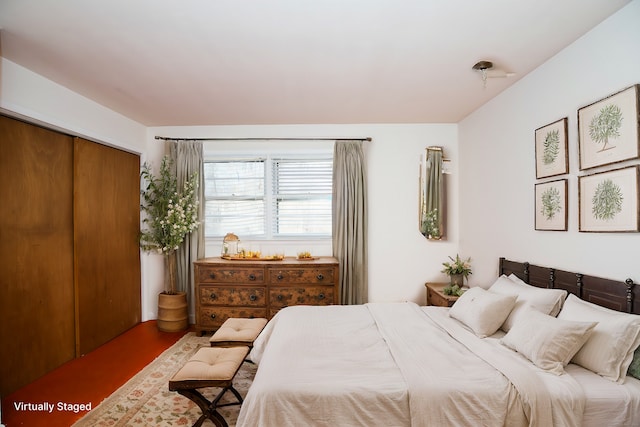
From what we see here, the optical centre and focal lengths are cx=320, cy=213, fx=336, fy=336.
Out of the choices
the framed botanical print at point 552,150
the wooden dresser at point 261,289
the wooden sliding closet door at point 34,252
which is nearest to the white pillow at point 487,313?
the framed botanical print at point 552,150

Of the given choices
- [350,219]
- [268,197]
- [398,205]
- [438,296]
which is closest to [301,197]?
[268,197]

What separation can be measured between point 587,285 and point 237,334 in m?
2.62

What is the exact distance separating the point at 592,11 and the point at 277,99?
2536 millimetres

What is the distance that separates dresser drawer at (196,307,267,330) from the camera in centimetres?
392

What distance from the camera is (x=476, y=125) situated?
3898mm

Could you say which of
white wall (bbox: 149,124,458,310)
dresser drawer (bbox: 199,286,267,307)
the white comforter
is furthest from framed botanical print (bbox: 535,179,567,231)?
dresser drawer (bbox: 199,286,267,307)

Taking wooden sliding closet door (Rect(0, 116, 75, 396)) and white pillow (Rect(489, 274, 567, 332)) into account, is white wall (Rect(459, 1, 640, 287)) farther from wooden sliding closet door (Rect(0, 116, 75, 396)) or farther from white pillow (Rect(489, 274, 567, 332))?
wooden sliding closet door (Rect(0, 116, 75, 396))

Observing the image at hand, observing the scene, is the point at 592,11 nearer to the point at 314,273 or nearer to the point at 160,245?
the point at 314,273

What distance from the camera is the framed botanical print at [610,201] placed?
1.96m

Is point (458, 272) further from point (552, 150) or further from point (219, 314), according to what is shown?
point (219, 314)

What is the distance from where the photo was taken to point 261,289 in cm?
392

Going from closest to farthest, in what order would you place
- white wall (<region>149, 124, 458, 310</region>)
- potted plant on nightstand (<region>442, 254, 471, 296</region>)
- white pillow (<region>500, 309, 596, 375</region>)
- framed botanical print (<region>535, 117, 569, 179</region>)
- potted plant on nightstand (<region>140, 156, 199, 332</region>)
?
white pillow (<region>500, 309, 596, 375</region>) → framed botanical print (<region>535, 117, 569, 179</region>) → potted plant on nightstand (<region>442, 254, 471, 296</region>) → potted plant on nightstand (<region>140, 156, 199, 332</region>) → white wall (<region>149, 124, 458, 310</region>)

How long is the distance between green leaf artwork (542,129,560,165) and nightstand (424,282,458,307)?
61.4 inches

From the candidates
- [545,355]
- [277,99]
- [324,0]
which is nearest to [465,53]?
[324,0]
